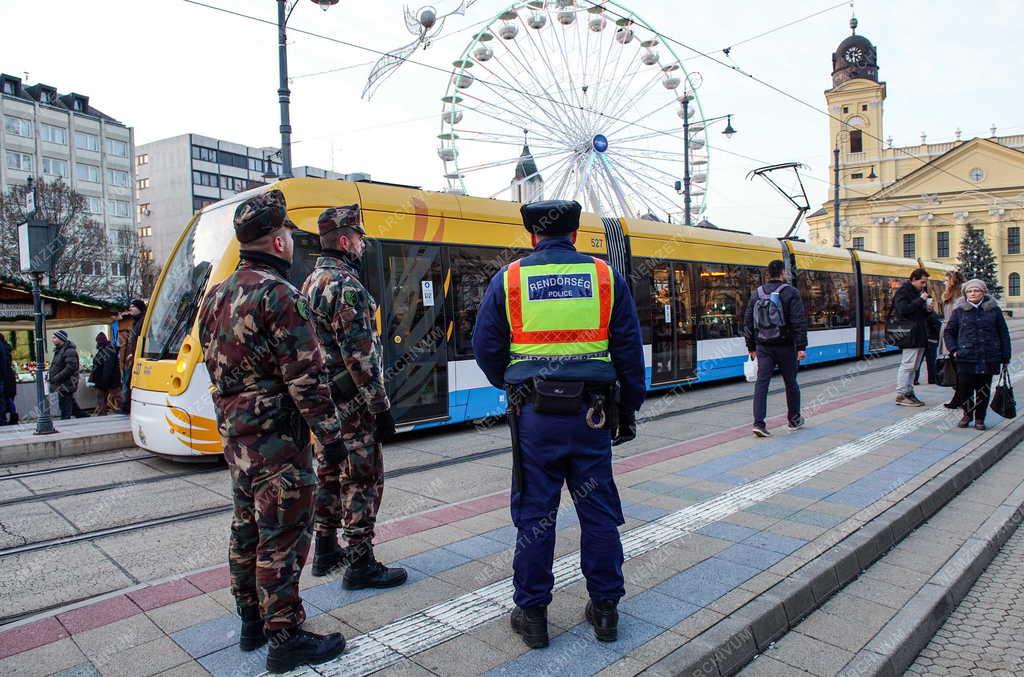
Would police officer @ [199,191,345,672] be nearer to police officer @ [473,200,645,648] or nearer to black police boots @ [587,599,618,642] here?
police officer @ [473,200,645,648]

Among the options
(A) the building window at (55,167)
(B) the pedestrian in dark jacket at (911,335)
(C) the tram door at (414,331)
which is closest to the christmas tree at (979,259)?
(B) the pedestrian in dark jacket at (911,335)

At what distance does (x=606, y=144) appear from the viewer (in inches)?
760

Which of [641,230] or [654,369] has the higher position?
[641,230]

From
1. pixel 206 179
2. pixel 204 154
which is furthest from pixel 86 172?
pixel 204 154

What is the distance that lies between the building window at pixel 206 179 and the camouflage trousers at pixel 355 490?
83489 millimetres

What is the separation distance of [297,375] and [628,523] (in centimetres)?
279

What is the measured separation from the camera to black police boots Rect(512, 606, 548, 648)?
10.0ft

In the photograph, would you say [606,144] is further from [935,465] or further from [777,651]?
[777,651]

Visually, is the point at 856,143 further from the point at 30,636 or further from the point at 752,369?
the point at 30,636

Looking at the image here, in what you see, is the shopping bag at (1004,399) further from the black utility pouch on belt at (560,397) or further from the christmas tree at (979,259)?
the christmas tree at (979,259)

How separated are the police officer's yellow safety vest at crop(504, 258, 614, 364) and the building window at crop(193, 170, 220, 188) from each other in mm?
84319

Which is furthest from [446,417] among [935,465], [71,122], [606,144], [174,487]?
→ [71,122]

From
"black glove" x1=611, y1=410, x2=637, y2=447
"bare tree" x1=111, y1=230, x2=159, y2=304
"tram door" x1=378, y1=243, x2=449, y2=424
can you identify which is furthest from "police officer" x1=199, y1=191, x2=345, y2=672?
"bare tree" x1=111, y1=230, x2=159, y2=304

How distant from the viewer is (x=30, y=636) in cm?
329
